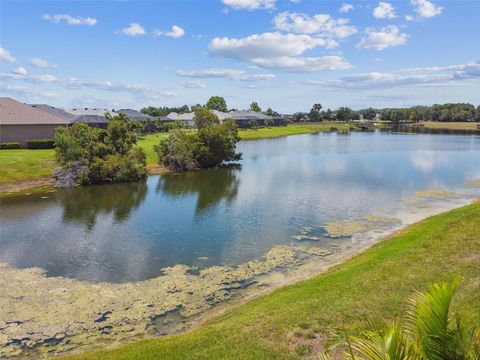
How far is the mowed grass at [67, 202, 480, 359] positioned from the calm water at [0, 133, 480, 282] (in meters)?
8.22

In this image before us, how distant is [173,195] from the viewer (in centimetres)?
4816

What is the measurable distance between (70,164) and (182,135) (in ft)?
61.9

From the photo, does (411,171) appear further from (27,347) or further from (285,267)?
(27,347)

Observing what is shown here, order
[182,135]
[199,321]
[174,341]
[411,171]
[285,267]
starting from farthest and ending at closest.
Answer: [182,135] < [411,171] < [285,267] < [199,321] < [174,341]

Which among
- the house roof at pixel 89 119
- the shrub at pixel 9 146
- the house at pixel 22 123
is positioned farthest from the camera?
the house roof at pixel 89 119

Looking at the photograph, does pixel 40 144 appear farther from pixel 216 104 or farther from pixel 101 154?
pixel 216 104

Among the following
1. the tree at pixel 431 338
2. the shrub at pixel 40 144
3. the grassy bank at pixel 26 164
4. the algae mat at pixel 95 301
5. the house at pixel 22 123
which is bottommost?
the algae mat at pixel 95 301

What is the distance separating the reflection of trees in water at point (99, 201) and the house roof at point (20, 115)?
88.3 feet

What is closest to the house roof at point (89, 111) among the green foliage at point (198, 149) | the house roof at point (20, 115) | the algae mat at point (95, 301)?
the house roof at point (20, 115)

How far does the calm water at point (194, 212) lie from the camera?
27.2m

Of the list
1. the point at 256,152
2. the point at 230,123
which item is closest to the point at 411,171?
the point at 230,123

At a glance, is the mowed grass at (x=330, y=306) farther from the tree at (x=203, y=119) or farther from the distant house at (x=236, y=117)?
the distant house at (x=236, y=117)

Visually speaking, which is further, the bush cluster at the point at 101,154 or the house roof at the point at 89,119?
the house roof at the point at 89,119

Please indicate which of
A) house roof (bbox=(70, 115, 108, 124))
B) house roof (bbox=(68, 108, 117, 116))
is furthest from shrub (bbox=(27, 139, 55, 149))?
house roof (bbox=(68, 108, 117, 116))
